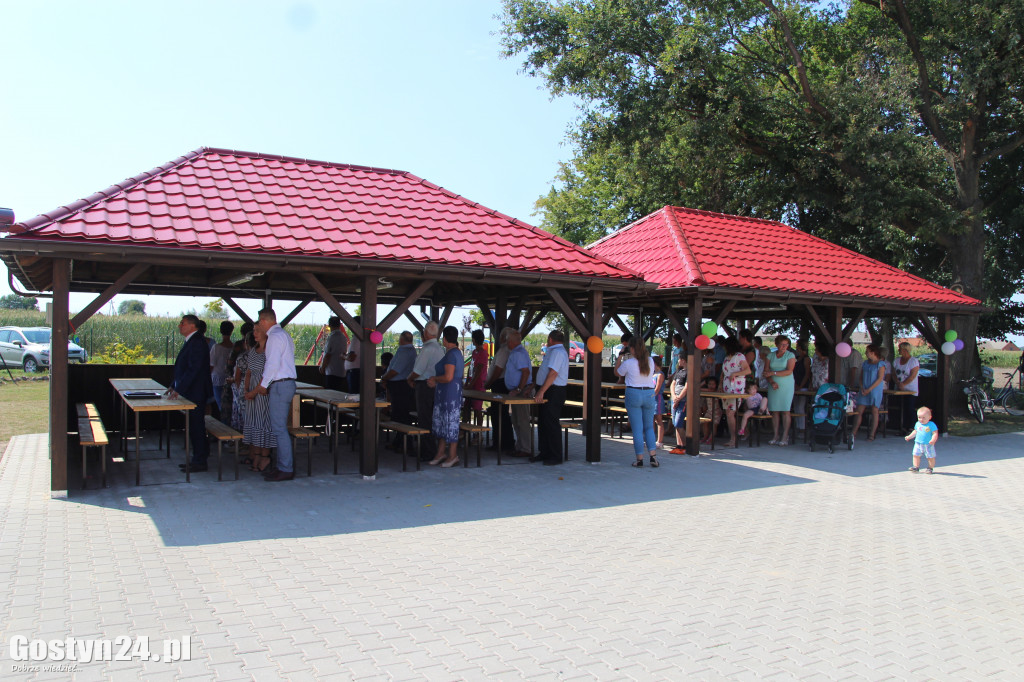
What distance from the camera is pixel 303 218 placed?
8727mm

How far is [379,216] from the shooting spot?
9438 millimetres

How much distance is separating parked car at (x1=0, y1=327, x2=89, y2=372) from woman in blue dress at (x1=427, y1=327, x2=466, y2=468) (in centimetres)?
1958

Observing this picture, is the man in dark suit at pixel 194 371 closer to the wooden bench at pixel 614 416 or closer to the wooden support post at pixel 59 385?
the wooden support post at pixel 59 385

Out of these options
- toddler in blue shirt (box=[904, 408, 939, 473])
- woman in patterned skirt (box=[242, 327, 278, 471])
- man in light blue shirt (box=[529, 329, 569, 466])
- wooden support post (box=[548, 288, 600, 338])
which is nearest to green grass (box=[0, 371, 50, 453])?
woman in patterned skirt (box=[242, 327, 278, 471])

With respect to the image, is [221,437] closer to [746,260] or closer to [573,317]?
[573,317]

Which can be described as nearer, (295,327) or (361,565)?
(361,565)

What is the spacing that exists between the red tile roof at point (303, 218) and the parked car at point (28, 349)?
17929mm

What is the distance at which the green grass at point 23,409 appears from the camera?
12258 millimetres

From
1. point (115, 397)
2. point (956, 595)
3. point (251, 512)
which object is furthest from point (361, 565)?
point (115, 397)

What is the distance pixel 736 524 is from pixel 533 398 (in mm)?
3398

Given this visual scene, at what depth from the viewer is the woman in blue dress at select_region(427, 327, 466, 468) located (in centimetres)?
895

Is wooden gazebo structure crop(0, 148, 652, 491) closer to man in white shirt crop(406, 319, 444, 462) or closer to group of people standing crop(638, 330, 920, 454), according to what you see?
man in white shirt crop(406, 319, 444, 462)

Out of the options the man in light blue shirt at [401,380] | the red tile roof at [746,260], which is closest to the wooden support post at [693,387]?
the red tile roof at [746,260]

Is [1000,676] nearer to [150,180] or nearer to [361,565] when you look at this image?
[361,565]
